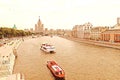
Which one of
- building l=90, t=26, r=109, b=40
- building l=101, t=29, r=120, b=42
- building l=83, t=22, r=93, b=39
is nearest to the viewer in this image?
building l=101, t=29, r=120, b=42

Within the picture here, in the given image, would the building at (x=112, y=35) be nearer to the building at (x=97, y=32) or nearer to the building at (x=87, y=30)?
the building at (x=97, y=32)

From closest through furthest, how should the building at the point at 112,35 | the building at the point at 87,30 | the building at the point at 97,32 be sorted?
the building at the point at 112,35
the building at the point at 97,32
the building at the point at 87,30

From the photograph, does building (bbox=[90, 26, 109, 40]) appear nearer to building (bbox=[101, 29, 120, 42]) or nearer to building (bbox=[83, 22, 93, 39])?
building (bbox=[101, 29, 120, 42])

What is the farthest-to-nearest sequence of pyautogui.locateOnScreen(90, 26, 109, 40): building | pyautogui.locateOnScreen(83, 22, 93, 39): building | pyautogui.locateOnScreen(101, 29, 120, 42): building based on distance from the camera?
pyautogui.locateOnScreen(83, 22, 93, 39): building, pyautogui.locateOnScreen(90, 26, 109, 40): building, pyautogui.locateOnScreen(101, 29, 120, 42): building

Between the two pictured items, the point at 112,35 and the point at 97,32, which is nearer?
the point at 112,35

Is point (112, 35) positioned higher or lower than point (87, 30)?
lower

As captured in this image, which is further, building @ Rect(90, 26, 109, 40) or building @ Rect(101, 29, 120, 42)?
building @ Rect(90, 26, 109, 40)

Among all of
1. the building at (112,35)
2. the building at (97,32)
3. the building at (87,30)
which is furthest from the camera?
the building at (87,30)

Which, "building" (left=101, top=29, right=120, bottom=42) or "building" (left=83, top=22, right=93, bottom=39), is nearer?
"building" (left=101, top=29, right=120, bottom=42)

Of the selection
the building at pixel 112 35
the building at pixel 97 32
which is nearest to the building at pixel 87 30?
the building at pixel 97 32

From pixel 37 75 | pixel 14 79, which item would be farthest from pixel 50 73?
pixel 14 79

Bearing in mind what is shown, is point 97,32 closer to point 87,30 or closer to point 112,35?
point 112,35

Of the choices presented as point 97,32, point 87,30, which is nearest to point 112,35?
point 97,32

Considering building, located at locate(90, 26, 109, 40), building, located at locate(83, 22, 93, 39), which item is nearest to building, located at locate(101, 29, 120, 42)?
building, located at locate(90, 26, 109, 40)
